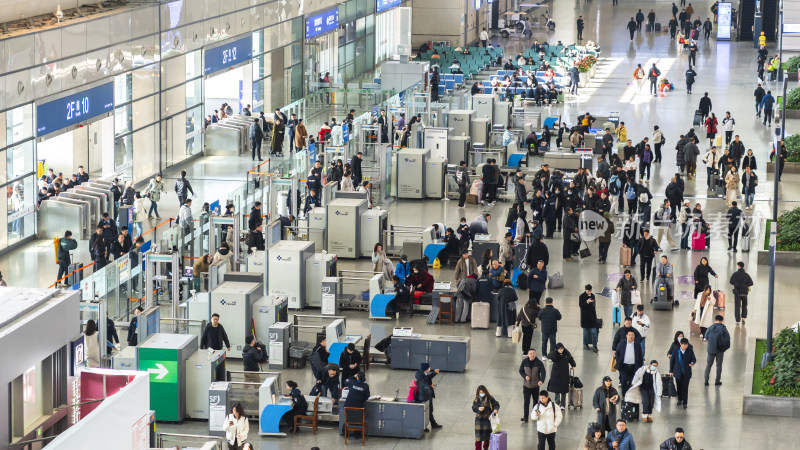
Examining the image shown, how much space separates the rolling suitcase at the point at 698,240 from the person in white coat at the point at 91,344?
51.7ft

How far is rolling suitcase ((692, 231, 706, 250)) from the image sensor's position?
104 ft

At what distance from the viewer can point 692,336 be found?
25297 millimetres

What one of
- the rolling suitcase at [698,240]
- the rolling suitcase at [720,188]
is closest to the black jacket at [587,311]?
the rolling suitcase at [698,240]

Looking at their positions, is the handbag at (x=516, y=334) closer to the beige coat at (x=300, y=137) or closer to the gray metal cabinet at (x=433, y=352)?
the gray metal cabinet at (x=433, y=352)

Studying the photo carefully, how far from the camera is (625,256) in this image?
29953mm

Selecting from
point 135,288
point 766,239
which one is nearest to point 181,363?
point 135,288

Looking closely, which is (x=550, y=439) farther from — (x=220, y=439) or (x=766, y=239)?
(x=766, y=239)

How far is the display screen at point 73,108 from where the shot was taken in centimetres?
3310

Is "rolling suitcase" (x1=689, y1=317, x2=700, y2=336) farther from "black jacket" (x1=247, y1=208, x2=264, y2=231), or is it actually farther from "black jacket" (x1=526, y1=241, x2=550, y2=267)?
"black jacket" (x1=247, y1=208, x2=264, y2=231)

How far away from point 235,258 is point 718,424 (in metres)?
10.8

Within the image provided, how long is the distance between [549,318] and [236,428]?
6.69 m

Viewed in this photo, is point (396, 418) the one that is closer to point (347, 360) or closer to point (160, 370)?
point (347, 360)

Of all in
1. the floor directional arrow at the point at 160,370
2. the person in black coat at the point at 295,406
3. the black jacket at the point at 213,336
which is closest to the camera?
the person in black coat at the point at 295,406

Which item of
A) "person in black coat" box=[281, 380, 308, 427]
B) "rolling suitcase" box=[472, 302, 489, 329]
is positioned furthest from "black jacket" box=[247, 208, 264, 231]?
"person in black coat" box=[281, 380, 308, 427]
